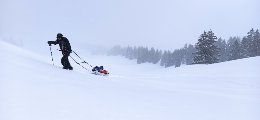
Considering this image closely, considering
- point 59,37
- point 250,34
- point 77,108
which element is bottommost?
point 77,108

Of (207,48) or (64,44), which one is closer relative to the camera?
(64,44)

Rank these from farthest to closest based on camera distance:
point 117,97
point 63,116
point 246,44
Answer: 1. point 246,44
2. point 117,97
3. point 63,116

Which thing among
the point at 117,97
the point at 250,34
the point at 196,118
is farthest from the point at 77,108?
the point at 250,34

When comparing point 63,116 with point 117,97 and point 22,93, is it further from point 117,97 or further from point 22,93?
point 117,97

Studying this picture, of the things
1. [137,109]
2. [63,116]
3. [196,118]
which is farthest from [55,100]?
[196,118]

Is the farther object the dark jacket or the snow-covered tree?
the snow-covered tree

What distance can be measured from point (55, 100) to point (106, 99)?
5.24 ft

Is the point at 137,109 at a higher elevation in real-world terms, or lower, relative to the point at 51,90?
lower

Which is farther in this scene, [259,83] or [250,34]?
[250,34]

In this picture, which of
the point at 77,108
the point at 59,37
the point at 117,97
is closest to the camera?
the point at 77,108

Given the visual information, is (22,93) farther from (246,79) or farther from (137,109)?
(246,79)

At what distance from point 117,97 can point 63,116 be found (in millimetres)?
2900

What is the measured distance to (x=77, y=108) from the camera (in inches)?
271

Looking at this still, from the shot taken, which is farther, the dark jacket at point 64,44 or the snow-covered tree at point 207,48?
the snow-covered tree at point 207,48
